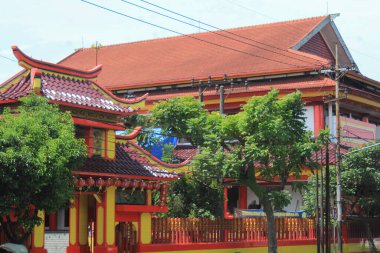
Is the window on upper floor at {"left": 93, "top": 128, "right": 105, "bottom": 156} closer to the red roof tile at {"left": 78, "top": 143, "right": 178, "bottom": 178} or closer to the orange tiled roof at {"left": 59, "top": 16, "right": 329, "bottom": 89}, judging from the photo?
the red roof tile at {"left": 78, "top": 143, "right": 178, "bottom": 178}

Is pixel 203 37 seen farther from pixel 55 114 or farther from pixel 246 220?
pixel 55 114

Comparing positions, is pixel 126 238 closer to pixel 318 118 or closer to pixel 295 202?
pixel 295 202

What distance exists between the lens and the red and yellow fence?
104 ft

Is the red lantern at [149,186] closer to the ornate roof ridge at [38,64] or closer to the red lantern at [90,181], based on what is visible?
the red lantern at [90,181]

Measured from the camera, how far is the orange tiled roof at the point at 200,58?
153ft

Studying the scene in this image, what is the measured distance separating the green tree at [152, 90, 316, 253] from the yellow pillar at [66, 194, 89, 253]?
5.51 m

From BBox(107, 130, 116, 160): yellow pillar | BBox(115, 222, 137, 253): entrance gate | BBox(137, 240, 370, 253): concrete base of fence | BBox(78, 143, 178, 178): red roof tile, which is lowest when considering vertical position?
BBox(137, 240, 370, 253): concrete base of fence

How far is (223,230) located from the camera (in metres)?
34.2

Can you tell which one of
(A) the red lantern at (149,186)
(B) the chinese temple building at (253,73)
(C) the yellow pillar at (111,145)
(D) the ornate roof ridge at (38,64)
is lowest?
(A) the red lantern at (149,186)

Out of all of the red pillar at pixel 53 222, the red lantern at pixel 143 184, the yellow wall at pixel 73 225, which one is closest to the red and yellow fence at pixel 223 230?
the red lantern at pixel 143 184

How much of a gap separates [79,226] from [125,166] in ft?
9.11

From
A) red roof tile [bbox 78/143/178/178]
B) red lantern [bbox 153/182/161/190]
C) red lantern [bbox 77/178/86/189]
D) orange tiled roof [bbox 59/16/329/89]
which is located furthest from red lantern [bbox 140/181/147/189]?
orange tiled roof [bbox 59/16/329/89]

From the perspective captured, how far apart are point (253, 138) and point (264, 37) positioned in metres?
20.0

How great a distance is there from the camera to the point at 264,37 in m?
50.5
